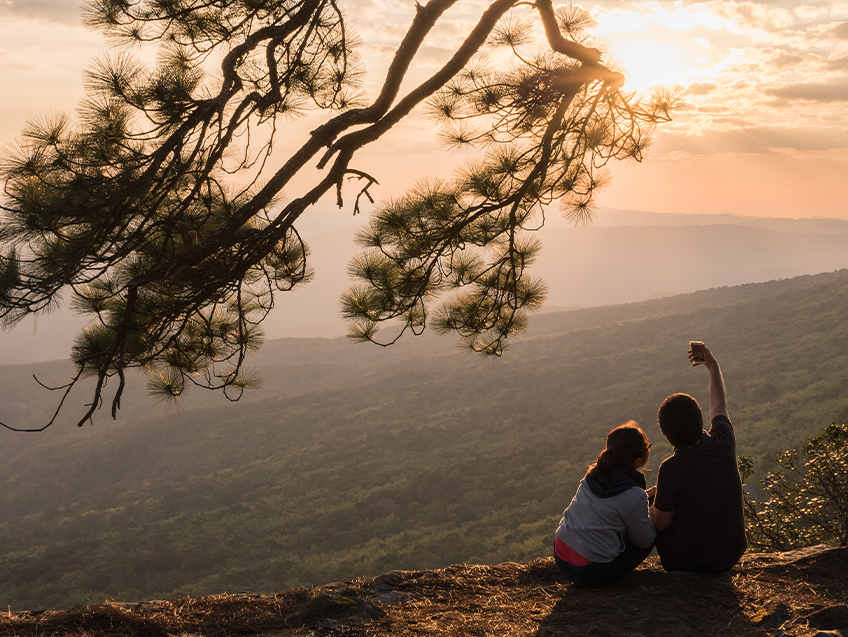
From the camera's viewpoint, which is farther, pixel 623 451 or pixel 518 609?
pixel 518 609

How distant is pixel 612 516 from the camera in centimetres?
264

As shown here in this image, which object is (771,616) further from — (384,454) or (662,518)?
(384,454)

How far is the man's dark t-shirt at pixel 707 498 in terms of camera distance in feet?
8.96

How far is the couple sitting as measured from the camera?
8.70 feet

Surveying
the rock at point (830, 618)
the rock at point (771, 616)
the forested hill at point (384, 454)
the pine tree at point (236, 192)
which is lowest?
the forested hill at point (384, 454)

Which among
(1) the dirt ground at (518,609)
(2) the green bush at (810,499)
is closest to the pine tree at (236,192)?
(1) the dirt ground at (518,609)

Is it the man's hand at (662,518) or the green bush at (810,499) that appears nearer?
the man's hand at (662,518)

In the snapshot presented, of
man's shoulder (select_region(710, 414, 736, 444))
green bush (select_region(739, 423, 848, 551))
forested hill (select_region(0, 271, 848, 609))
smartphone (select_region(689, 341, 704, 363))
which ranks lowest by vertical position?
forested hill (select_region(0, 271, 848, 609))

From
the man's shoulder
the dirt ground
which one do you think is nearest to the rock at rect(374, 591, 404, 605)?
the dirt ground

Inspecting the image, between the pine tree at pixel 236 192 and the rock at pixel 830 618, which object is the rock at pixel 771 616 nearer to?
Answer: the rock at pixel 830 618

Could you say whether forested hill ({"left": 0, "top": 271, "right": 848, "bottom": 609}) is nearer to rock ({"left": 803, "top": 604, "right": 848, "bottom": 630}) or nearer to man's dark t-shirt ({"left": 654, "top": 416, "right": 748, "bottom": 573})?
man's dark t-shirt ({"left": 654, "top": 416, "right": 748, "bottom": 573})

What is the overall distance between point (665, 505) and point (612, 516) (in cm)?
39

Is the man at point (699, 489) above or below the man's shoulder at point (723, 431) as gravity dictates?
below

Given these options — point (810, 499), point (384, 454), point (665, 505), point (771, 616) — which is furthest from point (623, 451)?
point (384, 454)
